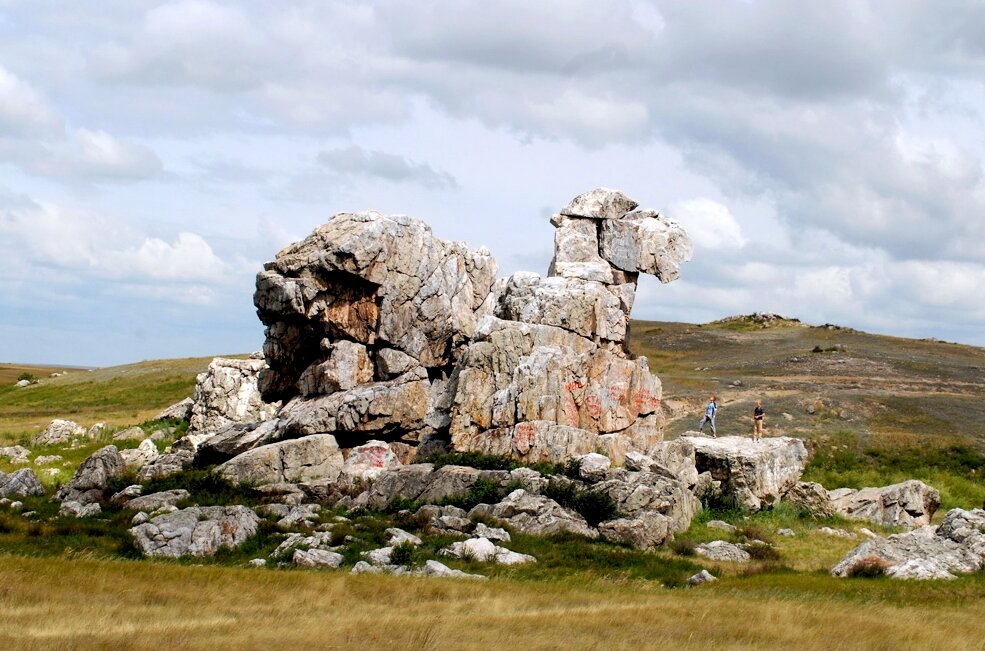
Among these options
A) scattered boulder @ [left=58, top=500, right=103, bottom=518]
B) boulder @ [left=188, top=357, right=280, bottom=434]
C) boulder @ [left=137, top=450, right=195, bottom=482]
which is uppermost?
boulder @ [left=188, top=357, right=280, bottom=434]

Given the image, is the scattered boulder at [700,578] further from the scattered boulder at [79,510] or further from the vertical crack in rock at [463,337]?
the scattered boulder at [79,510]

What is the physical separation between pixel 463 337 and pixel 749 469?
16.2m

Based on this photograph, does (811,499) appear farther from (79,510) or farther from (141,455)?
(141,455)

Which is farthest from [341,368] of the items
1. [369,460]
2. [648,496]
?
[648,496]

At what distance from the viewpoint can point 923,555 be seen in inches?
1278

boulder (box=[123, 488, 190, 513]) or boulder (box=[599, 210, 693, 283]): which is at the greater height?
boulder (box=[599, 210, 693, 283])

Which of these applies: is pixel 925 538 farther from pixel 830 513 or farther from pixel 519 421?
pixel 519 421

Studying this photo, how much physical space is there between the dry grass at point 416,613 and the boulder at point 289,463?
63.3 ft

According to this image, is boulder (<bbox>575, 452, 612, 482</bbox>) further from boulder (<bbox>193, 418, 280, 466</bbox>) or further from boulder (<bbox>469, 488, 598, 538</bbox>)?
boulder (<bbox>193, 418, 280, 466</bbox>)

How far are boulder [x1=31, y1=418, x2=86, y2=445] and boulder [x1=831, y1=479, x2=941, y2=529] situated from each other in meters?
50.1

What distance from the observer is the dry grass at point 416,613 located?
1822 centimetres

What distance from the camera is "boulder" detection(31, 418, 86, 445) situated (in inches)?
2724

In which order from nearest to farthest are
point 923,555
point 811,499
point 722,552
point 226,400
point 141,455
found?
point 923,555
point 722,552
point 811,499
point 141,455
point 226,400

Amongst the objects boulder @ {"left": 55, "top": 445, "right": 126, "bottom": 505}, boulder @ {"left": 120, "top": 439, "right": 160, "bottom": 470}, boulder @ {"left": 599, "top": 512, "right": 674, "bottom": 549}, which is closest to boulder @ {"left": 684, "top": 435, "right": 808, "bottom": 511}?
boulder @ {"left": 599, "top": 512, "right": 674, "bottom": 549}
